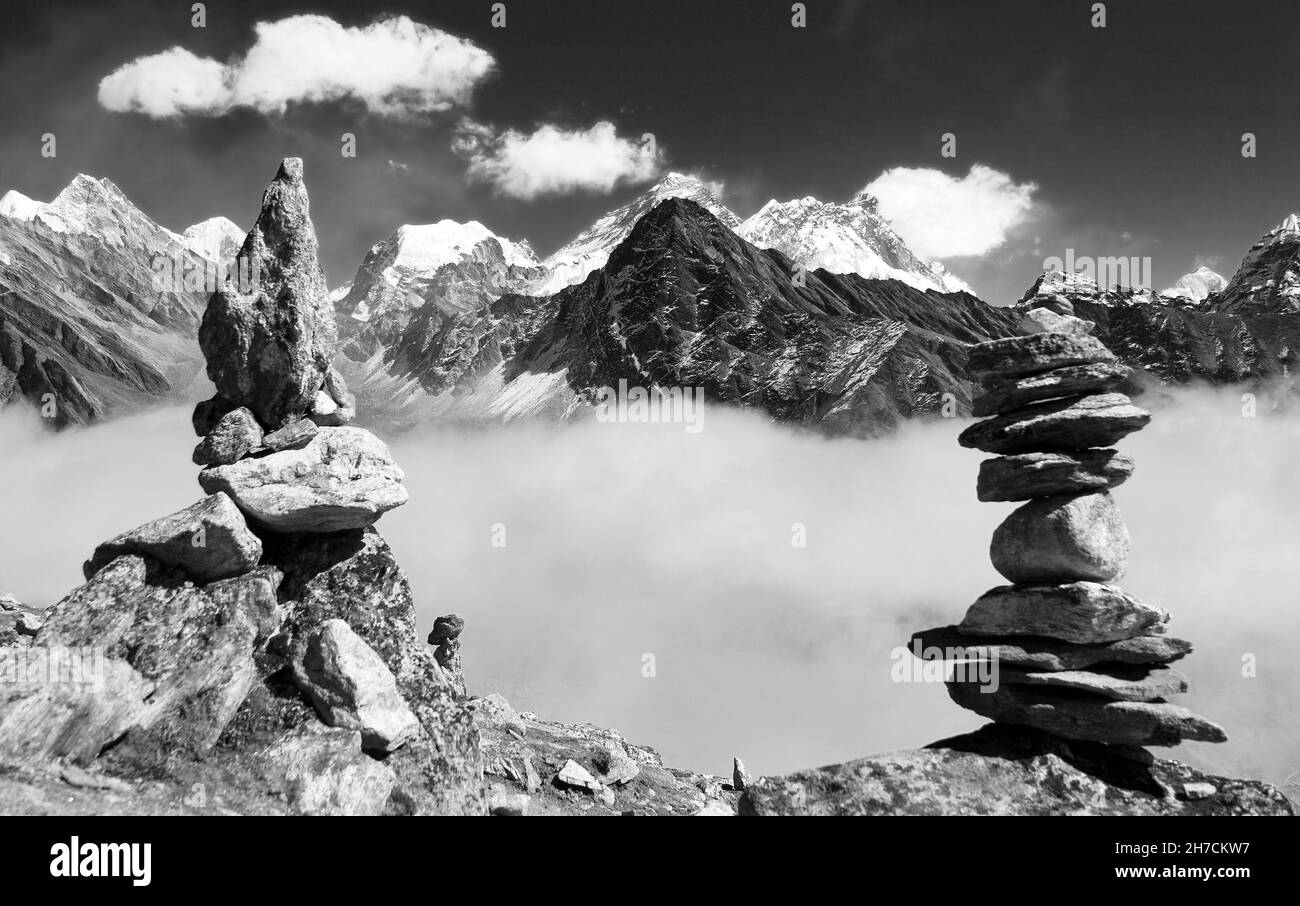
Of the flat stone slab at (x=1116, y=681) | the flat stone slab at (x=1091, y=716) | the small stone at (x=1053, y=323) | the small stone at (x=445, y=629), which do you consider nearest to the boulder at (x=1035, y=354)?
the small stone at (x=1053, y=323)

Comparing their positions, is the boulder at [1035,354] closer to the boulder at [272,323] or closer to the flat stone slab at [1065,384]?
the flat stone slab at [1065,384]

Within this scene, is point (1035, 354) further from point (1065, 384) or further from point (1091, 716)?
point (1091, 716)

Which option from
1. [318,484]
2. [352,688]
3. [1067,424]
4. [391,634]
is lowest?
[352,688]

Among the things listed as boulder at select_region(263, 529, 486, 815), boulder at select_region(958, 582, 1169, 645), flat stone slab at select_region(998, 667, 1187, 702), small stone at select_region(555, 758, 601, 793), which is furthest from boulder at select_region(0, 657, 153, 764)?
boulder at select_region(958, 582, 1169, 645)

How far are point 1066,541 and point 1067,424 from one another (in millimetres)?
2993

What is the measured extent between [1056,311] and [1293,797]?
13.7 m

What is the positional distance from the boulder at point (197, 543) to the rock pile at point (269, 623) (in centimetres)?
5

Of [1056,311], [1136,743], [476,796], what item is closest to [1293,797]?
[1136,743]

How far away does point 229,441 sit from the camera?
2191 centimetres

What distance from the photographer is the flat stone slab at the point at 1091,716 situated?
15539 millimetres

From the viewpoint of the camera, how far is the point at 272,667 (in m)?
19.6

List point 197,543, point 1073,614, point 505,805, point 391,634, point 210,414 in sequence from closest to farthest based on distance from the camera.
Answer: point 1073,614 < point 197,543 < point 391,634 < point 505,805 < point 210,414

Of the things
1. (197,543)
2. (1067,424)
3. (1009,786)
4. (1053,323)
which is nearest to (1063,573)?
(1067,424)
